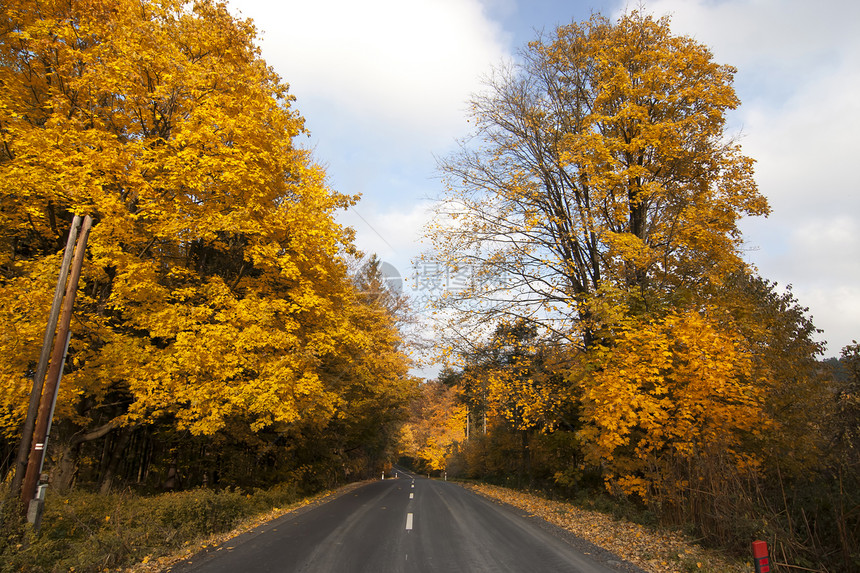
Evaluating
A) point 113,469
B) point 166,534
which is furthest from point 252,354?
point 113,469

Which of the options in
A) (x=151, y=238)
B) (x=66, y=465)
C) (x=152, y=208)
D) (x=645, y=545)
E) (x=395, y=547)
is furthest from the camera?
(x=151, y=238)

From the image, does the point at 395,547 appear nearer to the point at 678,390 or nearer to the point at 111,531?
the point at 111,531

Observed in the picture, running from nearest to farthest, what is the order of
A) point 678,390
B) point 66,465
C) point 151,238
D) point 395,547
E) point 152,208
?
1. point 395,547
2. point 678,390
3. point 152,208
4. point 66,465
5. point 151,238

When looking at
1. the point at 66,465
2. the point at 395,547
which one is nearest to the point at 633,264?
the point at 395,547

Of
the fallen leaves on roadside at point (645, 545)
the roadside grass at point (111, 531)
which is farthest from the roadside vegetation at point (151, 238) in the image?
the fallen leaves on roadside at point (645, 545)

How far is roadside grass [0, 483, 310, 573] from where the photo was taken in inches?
230

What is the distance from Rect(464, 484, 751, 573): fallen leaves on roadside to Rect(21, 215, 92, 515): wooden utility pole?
954 centimetres

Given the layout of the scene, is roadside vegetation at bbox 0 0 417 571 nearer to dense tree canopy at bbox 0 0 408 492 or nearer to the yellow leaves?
dense tree canopy at bbox 0 0 408 492

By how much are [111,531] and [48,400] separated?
2.41 metres

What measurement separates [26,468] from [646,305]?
1320cm

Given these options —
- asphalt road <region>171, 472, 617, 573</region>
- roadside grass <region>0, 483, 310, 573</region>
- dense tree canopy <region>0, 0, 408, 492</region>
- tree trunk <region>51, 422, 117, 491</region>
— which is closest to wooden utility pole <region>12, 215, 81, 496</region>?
roadside grass <region>0, 483, 310, 573</region>

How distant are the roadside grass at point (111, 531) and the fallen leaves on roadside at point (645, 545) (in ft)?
24.8

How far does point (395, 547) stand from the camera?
7648 millimetres

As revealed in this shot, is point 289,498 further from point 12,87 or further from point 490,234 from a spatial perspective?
point 12,87
